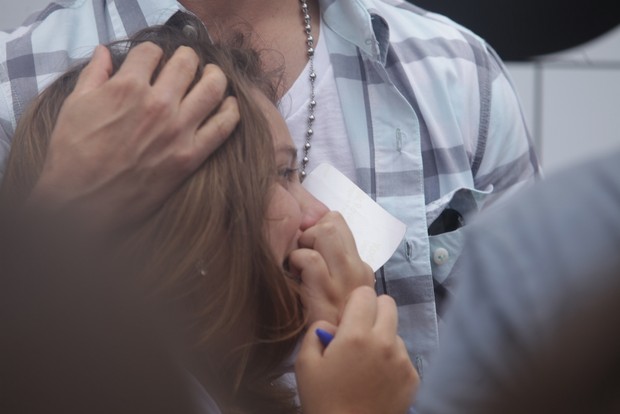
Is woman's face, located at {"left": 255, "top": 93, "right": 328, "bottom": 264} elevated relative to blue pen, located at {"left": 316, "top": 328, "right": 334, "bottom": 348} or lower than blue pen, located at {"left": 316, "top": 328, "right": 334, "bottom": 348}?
elevated

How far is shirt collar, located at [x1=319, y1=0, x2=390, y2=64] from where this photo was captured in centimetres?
180

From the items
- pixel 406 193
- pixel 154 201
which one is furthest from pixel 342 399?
pixel 406 193

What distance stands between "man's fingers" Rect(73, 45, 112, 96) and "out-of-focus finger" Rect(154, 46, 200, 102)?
3.0 inches

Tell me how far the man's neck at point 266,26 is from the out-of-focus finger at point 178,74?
0.28 meters

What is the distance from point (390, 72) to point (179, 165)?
0.53 metres

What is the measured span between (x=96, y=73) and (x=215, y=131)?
0.18 m

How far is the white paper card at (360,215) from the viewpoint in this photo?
5.37 ft

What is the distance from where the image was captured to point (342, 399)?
4.26 feet

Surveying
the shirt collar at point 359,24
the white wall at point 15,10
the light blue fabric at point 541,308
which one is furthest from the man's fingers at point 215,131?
the white wall at point 15,10

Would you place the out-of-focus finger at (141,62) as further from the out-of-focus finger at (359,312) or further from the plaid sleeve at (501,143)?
the plaid sleeve at (501,143)

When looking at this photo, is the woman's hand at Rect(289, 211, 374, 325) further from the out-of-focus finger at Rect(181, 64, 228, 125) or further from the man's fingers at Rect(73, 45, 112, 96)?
the man's fingers at Rect(73, 45, 112, 96)

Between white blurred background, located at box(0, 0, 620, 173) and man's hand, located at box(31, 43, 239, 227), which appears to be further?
white blurred background, located at box(0, 0, 620, 173)

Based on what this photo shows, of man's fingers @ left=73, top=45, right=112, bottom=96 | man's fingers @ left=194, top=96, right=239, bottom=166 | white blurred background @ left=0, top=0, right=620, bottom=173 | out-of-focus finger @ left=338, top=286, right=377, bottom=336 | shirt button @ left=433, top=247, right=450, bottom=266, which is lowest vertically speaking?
white blurred background @ left=0, top=0, right=620, bottom=173

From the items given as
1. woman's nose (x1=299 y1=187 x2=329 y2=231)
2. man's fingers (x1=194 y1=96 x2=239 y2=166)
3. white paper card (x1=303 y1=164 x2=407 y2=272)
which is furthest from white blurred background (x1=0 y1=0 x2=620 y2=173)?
man's fingers (x1=194 y1=96 x2=239 y2=166)
